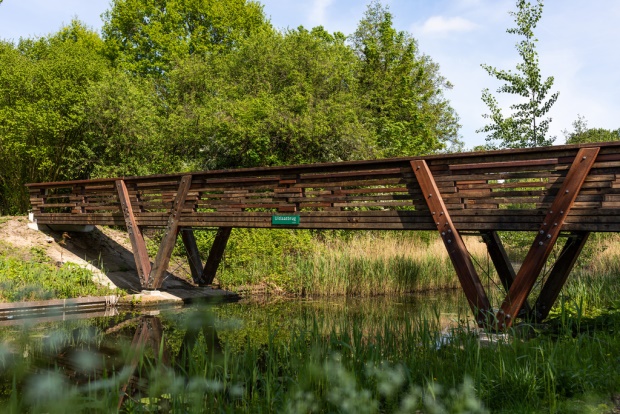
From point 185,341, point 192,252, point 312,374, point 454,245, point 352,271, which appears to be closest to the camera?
point 312,374

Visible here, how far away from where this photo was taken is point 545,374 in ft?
14.8

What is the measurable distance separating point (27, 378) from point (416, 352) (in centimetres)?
396

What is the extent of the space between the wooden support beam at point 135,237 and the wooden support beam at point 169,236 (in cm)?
23

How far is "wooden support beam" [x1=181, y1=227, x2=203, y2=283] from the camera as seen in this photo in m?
14.3

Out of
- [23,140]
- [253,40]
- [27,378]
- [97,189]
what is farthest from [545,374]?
[253,40]

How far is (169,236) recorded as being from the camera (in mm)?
12938

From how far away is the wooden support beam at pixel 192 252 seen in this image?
562 inches

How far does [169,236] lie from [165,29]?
22.9 meters

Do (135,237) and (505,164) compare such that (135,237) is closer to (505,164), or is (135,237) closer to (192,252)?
(192,252)

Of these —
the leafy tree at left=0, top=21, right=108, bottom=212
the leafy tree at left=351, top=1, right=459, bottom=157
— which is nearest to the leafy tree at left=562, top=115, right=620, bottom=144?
the leafy tree at left=351, top=1, right=459, bottom=157

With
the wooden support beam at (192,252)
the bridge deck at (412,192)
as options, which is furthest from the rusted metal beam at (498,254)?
the wooden support beam at (192,252)

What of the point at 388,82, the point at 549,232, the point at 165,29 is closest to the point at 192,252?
the point at 549,232

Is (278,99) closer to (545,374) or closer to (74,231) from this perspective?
(74,231)

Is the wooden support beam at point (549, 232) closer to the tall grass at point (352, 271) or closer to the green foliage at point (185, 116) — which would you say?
the tall grass at point (352, 271)
